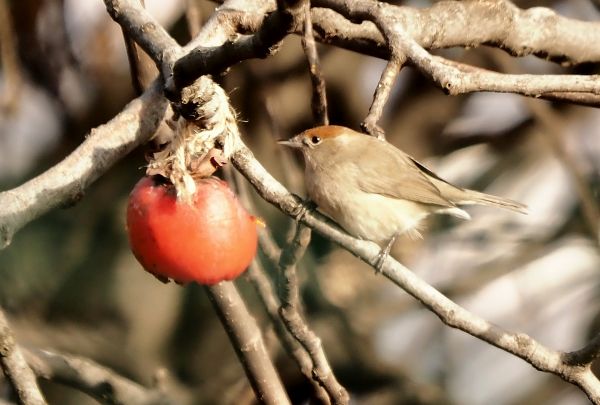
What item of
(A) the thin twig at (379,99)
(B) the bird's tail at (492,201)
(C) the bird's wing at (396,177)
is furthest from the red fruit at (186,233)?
(B) the bird's tail at (492,201)

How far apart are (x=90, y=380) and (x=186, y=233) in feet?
3.12

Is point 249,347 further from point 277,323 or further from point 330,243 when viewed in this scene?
point 330,243

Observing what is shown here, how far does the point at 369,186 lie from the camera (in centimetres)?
412

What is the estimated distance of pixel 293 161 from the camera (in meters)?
5.35

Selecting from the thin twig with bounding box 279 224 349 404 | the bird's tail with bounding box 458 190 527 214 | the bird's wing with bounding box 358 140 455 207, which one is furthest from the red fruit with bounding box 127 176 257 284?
the bird's tail with bounding box 458 190 527 214

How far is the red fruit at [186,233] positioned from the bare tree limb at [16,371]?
373mm

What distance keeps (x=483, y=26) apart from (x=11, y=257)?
2163mm

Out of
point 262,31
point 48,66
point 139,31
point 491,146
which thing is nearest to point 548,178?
point 491,146

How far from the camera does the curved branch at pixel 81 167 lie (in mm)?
2086

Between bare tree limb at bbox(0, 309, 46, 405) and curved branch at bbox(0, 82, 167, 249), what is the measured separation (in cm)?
21

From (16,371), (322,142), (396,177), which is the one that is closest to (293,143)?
(322,142)

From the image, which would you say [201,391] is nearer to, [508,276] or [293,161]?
[293,161]

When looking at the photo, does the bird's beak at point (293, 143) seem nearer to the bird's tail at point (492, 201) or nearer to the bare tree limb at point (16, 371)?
the bird's tail at point (492, 201)

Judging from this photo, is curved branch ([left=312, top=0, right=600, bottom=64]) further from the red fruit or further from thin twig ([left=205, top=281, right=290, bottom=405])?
the red fruit
